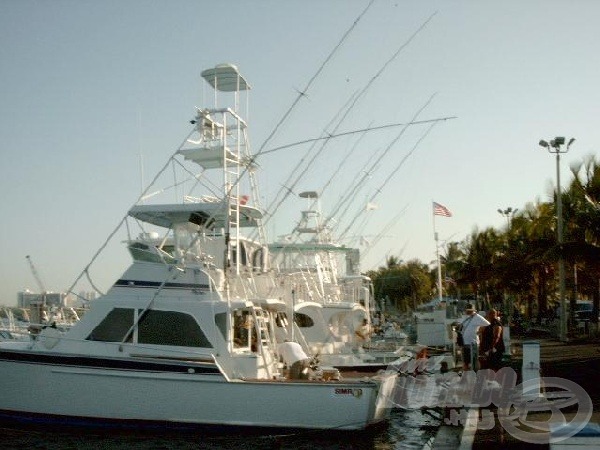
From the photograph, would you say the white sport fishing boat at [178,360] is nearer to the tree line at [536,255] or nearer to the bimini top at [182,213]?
the bimini top at [182,213]

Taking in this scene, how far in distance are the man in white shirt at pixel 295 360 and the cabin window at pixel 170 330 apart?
163 cm

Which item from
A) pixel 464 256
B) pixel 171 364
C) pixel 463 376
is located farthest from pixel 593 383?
pixel 464 256

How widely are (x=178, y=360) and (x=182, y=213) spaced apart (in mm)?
3056

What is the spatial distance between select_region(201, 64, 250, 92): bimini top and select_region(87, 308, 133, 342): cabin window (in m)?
5.51

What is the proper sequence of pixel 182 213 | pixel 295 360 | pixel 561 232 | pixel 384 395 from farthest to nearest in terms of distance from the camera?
pixel 561 232
pixel 182 213
pixel 295 360
pixel 384 395

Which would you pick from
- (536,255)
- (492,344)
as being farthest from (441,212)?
(492,344)

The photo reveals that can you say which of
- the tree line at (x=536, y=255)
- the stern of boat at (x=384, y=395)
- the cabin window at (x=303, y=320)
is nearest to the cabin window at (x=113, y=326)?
the stern of boat at (x=384, y=395)

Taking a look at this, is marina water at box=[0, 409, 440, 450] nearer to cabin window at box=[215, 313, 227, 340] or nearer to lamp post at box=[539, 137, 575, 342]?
cabin window at box=[215, 313, 227, 340]

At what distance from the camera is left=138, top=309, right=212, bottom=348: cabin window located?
12.4 metres

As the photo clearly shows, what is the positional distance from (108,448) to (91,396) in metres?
1.05

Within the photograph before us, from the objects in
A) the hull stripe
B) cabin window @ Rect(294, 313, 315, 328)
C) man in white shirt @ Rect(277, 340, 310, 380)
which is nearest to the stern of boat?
man in white shirt @ Rect(277, 340, 310, 380)

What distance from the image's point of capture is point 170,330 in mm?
12430

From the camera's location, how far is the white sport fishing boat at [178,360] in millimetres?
11578

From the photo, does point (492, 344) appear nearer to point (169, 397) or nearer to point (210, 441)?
point (210, 441)
